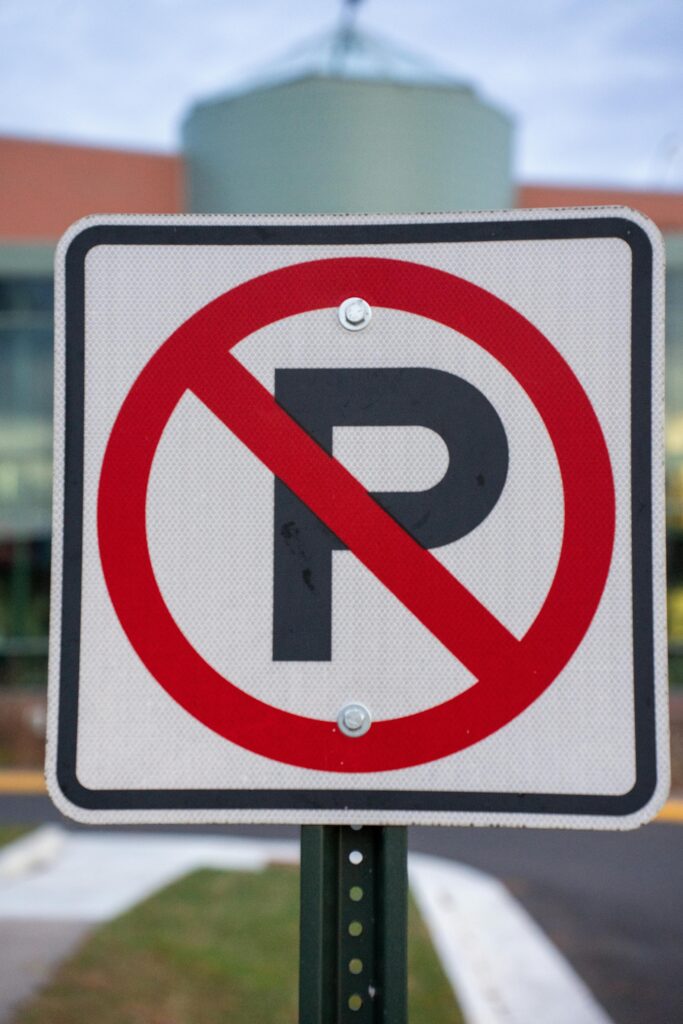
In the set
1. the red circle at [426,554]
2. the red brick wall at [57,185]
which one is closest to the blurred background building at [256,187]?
the red brick wall at [57,185]

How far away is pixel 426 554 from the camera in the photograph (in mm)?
1338

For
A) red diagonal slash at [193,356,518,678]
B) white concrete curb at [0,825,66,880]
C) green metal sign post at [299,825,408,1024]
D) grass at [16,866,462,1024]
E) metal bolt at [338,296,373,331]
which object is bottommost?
white concrete curb at [0,825,66,880]

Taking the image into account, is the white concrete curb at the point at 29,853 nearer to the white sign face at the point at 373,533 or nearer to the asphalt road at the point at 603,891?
the asphalt road at the point at 603,891

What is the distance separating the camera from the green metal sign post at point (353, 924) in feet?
4.54

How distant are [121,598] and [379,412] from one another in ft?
1.22

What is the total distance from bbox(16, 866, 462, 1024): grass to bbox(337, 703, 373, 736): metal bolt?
172 inches

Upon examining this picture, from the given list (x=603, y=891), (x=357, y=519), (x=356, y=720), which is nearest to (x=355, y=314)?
(x=357, y=519)

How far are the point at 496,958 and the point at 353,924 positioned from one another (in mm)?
5892

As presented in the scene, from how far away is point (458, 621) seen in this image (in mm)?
1330

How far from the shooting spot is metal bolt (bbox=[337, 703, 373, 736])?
1.33 metres

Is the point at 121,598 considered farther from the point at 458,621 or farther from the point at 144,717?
the point at 458,621

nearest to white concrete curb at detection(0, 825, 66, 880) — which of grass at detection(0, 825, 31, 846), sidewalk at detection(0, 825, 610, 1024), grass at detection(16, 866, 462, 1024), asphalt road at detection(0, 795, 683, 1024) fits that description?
sidewalk at detection(0, 825, 610, 1024)

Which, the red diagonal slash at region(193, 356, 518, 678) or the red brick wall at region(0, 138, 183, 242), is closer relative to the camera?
the red diagonal slash at region(193, 356, 518, 678)

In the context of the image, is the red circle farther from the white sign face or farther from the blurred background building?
the blurred background building
